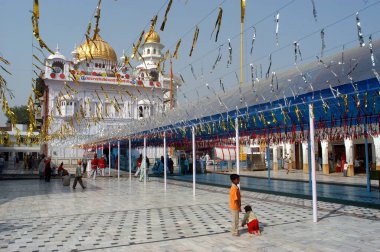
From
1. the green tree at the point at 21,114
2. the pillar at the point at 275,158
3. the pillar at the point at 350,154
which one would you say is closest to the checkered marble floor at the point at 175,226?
the pillar at the point at 350,154

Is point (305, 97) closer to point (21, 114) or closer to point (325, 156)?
point (325, 156)

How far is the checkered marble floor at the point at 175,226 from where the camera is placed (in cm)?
629

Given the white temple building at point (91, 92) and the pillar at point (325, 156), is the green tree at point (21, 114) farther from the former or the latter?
the pillar at point (325, 156)

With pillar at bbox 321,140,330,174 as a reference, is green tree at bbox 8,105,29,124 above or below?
above

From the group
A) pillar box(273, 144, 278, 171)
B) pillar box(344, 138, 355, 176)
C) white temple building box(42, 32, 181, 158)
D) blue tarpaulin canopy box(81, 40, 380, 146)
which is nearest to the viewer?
blue tarpaulin canopy box(81, 40, 380, 146)

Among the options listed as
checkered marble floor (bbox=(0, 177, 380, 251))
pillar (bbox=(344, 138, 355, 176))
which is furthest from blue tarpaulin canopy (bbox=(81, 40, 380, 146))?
pillar (bbox=(344, 138, 355, 176))

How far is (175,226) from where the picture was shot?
791 centimetres

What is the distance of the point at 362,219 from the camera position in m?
8.46

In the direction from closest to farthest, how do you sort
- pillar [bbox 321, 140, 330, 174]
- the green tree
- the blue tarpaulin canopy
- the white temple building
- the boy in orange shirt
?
the boy in orange shirt → the blue tarpaulin canopy → pillar [bbox 321, 140, 330, 174] → the white temple building → the green tree

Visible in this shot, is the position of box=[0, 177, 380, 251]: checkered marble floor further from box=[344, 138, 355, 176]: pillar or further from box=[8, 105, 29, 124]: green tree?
box=[8, 105, 29, 124]: green tree

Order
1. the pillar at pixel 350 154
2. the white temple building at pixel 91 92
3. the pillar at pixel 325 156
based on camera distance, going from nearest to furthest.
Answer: the pillar at pixel 350 154 < the pillar at pixel 325 156 < the white temple building at pixel 91 92

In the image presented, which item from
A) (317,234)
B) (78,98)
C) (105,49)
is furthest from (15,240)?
(105,49)

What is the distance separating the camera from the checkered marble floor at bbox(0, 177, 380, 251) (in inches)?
248

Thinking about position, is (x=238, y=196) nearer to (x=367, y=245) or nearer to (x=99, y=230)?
(x=367, y=245)
